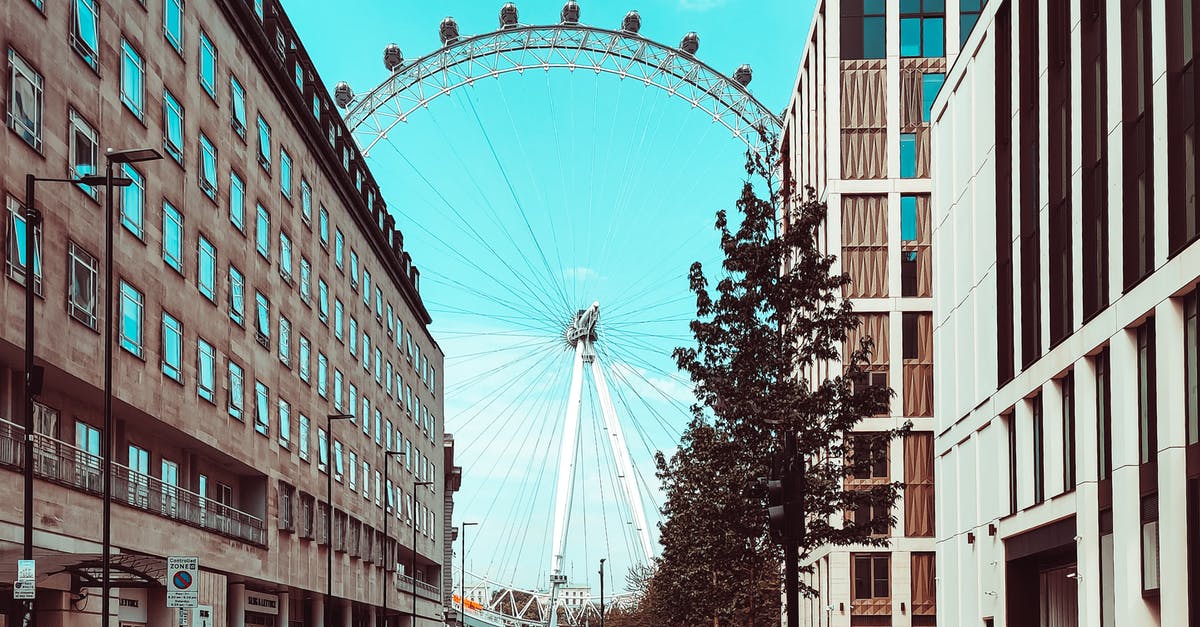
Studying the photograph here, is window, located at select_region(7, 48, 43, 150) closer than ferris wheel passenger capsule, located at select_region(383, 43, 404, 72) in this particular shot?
Yes

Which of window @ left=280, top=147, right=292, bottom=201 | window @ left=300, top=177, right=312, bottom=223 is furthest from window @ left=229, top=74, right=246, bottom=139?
window @ left=300, top=177, right=312, bottom=223

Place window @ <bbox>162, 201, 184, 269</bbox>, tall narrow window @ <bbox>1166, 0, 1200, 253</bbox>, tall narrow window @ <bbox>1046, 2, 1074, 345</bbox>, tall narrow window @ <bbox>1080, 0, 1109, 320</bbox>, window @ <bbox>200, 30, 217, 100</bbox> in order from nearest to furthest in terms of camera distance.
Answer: tall narrow window @ <bbox>1166, 0, 1200, 253</bbox> < tall narrow window @ <bbox>1080, 0, 1109, 320</bbox> < tall narrow window @ <bbox>1046, 2, 1074, 345</bbox> < window @ <bbox>162, 201, 184, 269</bbox> < window @ <bbox>200, 30, 217, 100</bbox>

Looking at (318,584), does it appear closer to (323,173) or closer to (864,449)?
(323,173)

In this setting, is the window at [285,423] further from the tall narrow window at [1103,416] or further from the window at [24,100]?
the tall narrow window at [1103,416]

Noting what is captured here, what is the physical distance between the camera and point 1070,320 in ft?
117

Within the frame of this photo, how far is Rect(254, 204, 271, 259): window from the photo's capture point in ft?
187

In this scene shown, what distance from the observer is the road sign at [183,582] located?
1176 inches

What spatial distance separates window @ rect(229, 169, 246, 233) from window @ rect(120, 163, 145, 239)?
10.2 m

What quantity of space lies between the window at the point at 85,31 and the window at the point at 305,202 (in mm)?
27085

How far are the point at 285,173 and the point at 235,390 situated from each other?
12854 mm

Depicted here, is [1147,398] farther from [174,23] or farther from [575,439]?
[575,439]

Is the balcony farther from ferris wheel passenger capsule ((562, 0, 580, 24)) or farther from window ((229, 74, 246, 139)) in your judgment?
ferris wheel passenger capsule ((562, 0, 580, 24))

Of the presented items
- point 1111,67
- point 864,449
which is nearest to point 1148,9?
point 1111,67

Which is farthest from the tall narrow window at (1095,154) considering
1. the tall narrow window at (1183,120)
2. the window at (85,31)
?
the window at (85,31)
